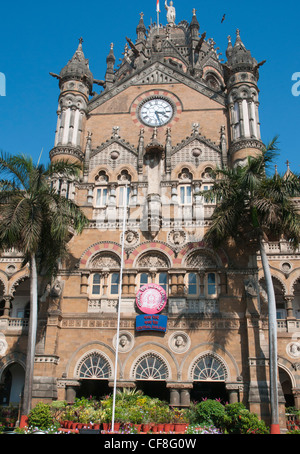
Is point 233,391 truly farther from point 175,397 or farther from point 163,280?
point 163,280

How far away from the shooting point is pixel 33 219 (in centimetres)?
2486

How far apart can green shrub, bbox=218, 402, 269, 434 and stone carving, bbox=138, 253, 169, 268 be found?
10.0m

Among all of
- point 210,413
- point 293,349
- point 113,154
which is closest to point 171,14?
point 113,154

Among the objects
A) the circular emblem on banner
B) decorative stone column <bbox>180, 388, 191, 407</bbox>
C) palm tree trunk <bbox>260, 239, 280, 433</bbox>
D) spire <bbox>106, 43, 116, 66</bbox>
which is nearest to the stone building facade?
decorative stone column <bbox>180, 388, 191, 407</bbox>

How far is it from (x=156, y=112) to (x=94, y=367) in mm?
19986

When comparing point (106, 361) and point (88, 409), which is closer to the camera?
point (88, 409)

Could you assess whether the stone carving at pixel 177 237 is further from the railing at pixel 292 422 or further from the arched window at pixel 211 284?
the railing at pixel 292 422

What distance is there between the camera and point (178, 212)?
3119 cm

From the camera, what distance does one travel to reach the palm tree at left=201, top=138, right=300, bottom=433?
25.0 m

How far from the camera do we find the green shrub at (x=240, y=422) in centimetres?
2195

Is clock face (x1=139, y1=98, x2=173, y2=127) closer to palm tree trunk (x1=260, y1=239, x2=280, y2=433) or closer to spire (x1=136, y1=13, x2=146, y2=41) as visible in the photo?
palm tree trunk (x1=260, y1=239, x2=280, y2=433)
